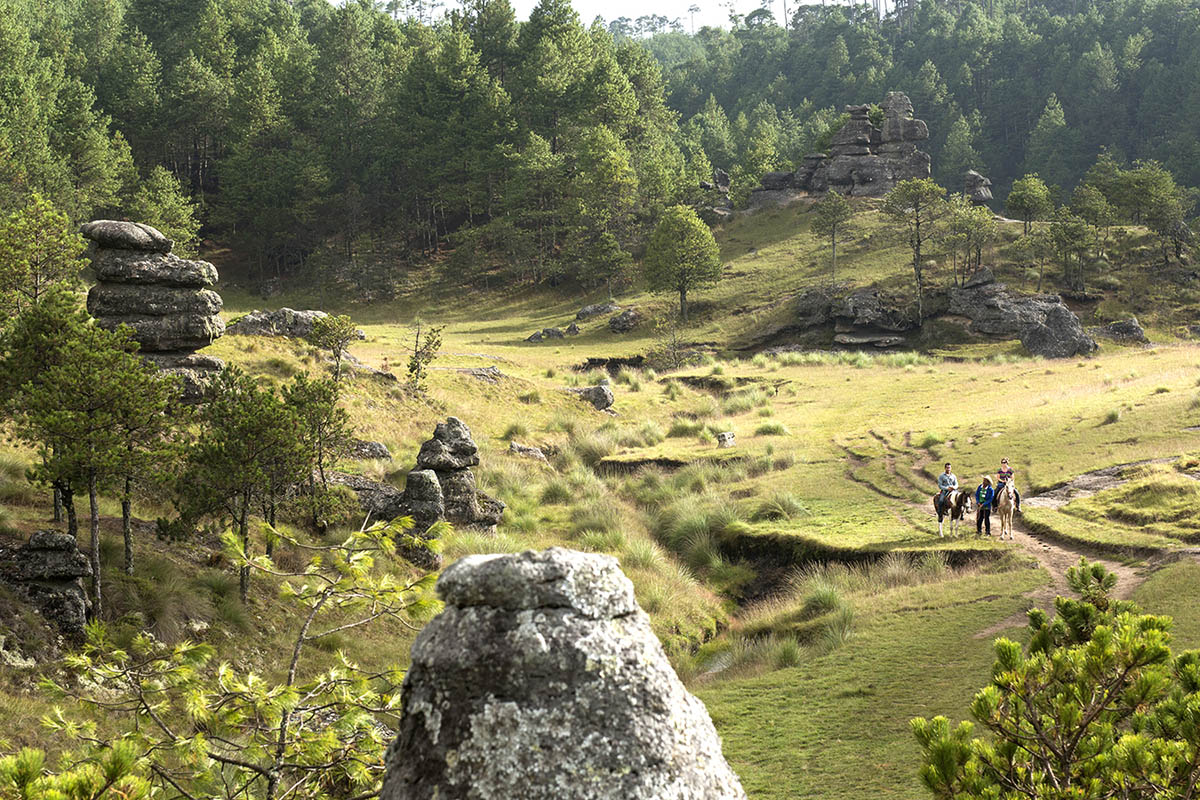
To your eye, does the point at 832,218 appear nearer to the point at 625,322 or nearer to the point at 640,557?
the point at 625,322

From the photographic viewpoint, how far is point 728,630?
1711 centimetres

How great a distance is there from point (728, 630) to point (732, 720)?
497 cm

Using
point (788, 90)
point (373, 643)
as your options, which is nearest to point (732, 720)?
point (373, 643)

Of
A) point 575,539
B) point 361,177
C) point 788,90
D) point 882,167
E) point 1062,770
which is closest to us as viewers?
point 1062,770

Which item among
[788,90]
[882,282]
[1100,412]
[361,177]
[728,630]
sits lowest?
[728,630]

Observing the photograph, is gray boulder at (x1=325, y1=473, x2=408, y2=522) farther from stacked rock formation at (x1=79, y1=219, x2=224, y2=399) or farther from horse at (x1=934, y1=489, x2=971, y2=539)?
horse at (x1=934, y1=489, x2=971, y2=539)

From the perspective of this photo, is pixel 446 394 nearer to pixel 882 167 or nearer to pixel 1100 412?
pixel 1100 412

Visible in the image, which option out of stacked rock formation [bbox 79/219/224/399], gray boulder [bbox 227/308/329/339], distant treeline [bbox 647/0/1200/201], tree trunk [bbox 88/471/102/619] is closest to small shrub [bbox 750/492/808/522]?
stacked rock formation [bbox 79/219/224/399]

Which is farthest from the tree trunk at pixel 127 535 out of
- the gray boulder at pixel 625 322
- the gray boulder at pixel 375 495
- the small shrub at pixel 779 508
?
the gray boulder at pixel 625 322

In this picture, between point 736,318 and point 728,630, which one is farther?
point 736,318

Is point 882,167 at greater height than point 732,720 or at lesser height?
greater

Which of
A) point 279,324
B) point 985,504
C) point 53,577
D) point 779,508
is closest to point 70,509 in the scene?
point 53,577

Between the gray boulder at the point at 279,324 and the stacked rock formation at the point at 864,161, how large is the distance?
213 feet

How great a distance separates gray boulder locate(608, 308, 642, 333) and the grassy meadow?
11.7 metres
